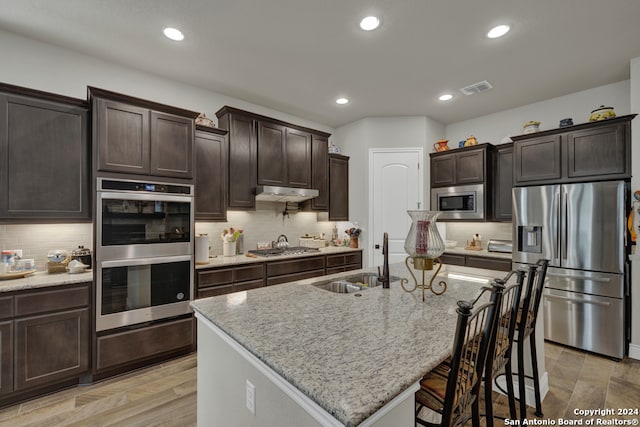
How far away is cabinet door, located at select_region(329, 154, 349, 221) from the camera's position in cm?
460

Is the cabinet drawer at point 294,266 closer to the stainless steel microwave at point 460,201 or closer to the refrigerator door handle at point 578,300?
the stainless steel microwave at point 460,201

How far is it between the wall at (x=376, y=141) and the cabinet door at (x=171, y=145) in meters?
2.65

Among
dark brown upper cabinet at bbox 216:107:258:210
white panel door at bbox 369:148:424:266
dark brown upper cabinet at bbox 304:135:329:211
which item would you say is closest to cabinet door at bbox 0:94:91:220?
dark brown upper cabinet at bbox 216:107:258:210

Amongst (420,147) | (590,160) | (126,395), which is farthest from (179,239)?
(590,160)

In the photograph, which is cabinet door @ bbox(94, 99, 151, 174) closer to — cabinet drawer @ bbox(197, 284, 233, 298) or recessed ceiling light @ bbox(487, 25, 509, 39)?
cabinet drawer @ bbox(197, 284, 233, 298)

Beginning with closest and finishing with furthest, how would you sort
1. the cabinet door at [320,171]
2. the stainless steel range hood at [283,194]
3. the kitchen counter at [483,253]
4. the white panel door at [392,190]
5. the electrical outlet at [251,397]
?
1. the electrical outlet at [251,397]
2. the stainless steel range hood at [283,194]
3. the kitchen counter at [483,253]
4. the cabinet door at [320,171]
5. the white panel door at [392,190]

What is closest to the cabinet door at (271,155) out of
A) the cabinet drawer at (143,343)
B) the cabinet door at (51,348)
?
the cabinet drawer at (143,343)

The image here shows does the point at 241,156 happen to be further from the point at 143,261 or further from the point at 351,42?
the point at 351,42

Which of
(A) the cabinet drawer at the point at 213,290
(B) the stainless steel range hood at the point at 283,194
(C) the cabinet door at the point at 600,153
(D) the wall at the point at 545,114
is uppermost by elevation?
(D) the wall at the point at 545,114

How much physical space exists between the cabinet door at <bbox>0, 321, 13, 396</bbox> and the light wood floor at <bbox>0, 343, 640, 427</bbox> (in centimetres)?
20

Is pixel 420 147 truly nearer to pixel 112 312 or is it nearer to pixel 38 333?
pixel 112 312

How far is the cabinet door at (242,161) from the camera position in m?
3.45

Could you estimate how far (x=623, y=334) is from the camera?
275 centimetres

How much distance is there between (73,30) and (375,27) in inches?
102
